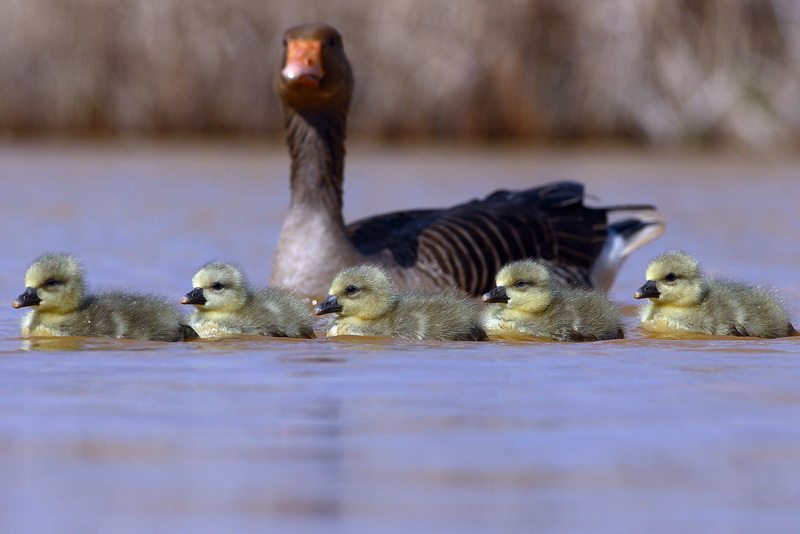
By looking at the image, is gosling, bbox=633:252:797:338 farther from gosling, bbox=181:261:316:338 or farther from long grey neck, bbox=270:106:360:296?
long grey neck, bbox=270:106:360:296

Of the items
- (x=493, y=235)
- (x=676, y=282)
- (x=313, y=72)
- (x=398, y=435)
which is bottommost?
(x=398, y=435)

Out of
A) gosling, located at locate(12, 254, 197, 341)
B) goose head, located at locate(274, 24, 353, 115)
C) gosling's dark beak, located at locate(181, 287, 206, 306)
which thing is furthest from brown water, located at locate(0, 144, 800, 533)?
goose head, located at locate(274, 24, 353, 115)

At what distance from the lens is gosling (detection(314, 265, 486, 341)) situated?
5.63 metres

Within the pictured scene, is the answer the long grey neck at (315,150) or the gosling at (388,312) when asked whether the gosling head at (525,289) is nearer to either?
the gosling at (388,312)

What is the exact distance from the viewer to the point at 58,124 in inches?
738

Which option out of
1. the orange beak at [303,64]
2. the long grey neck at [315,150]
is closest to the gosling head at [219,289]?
the orange beak at [303,64]

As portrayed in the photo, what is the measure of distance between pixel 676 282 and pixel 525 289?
2.05ft

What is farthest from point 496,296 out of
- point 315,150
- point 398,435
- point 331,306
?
point 315,150

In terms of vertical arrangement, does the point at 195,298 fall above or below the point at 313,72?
below

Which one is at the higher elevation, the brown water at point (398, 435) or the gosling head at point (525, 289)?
the gosling head at point (525, 289)

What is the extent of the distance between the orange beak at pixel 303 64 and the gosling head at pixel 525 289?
2.11 m

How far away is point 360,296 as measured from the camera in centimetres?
566

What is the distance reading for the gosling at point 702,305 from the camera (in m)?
5.82

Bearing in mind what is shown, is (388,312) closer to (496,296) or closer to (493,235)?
(496,296)
